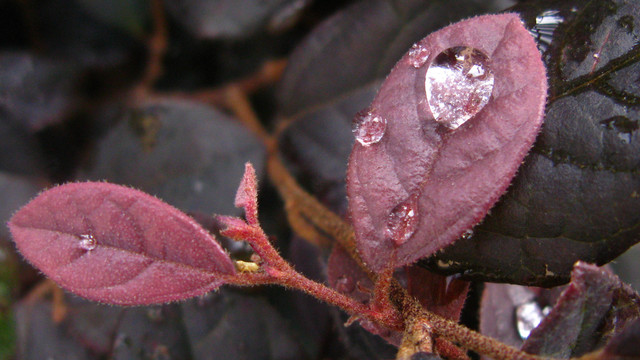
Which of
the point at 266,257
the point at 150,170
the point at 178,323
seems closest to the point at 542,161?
the point at 266,257

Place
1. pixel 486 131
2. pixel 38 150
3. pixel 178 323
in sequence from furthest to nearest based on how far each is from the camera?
pixel 38 150 → pixel 178 323 → pixel 486 131

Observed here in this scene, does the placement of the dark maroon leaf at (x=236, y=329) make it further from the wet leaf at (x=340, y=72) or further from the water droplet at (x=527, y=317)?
the water droplet at (x=527, y=317)

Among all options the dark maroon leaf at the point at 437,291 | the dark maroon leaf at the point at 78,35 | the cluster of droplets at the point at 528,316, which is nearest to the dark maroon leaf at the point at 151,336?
the dark maroon leaf at the point at 437,291

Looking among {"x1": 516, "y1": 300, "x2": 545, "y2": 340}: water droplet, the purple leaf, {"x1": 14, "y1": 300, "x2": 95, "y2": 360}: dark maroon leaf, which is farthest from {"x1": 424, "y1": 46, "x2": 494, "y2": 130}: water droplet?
{"x1": 14, "y1": 300, "x2": 95, "y2": 360}: dark maroon leaf

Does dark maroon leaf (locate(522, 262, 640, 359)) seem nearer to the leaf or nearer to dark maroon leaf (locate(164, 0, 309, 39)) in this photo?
the leaf

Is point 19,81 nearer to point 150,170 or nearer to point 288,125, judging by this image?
point 150,170
